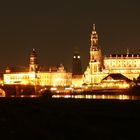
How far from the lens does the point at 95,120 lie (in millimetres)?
56406

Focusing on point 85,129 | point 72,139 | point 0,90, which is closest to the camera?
point 72,139

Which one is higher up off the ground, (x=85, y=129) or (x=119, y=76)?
(x=119, y=76)

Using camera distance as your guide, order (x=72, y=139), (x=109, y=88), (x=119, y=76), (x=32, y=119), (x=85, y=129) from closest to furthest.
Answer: (x=72, y=139)
(x=85, y=129)
(x=32, y=119)
(x=109, y=88)
(x=119, y=76)

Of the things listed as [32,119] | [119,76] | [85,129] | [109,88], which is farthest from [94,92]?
[85,129]

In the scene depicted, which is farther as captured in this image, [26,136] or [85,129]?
[85,129]

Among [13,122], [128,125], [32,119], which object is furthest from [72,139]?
[32,119]

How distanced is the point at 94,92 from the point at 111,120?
12597cm

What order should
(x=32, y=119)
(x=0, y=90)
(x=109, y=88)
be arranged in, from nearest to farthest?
(x=32, y=119) → (x=0, y=90) → (x=109, y=88)

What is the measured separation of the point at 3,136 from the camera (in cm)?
4275

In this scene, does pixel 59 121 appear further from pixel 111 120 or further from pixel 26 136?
pixel 26 136

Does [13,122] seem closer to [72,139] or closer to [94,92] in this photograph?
[72,139]

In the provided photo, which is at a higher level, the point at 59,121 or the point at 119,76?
the point at 119,76

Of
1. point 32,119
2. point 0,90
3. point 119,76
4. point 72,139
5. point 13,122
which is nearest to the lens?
point 72,139

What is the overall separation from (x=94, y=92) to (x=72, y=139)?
139804 millimetres
